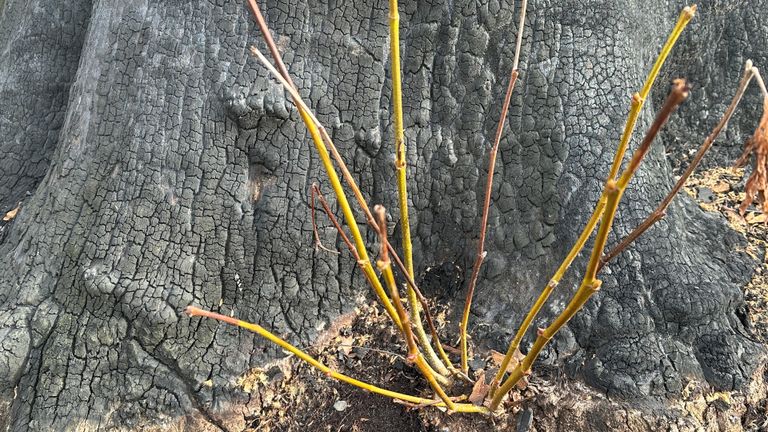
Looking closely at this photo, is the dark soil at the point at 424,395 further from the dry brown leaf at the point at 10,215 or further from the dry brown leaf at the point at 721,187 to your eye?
the dry brown leaf at the point at 10,215

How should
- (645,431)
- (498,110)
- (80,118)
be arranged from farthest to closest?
(80,118) → (498,110) → (645,431)

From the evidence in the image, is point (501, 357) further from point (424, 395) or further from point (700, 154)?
point (700, 154)

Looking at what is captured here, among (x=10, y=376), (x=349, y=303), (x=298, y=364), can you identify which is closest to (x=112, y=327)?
(x=10, y=376)

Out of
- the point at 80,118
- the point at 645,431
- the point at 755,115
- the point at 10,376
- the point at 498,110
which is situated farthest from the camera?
the point at 755,115

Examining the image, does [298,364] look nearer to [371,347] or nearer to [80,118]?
[371,347]

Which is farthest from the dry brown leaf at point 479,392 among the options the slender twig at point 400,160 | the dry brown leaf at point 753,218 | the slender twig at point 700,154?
the dry brown leaf at point 753,218

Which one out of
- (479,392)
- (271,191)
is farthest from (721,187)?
(271,191)

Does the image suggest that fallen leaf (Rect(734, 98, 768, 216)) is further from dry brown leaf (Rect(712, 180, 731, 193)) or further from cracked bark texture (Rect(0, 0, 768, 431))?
dry brown leaf (Rect(712, 180, 731, 193))

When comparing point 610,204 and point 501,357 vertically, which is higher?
point 610,204

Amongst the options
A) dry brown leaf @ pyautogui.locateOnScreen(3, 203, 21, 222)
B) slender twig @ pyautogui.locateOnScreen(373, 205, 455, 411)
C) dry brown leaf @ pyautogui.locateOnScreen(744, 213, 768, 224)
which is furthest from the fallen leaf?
dry brown leaf @ pyautogui.locateOnScreen(3, 203, 21, 222)
